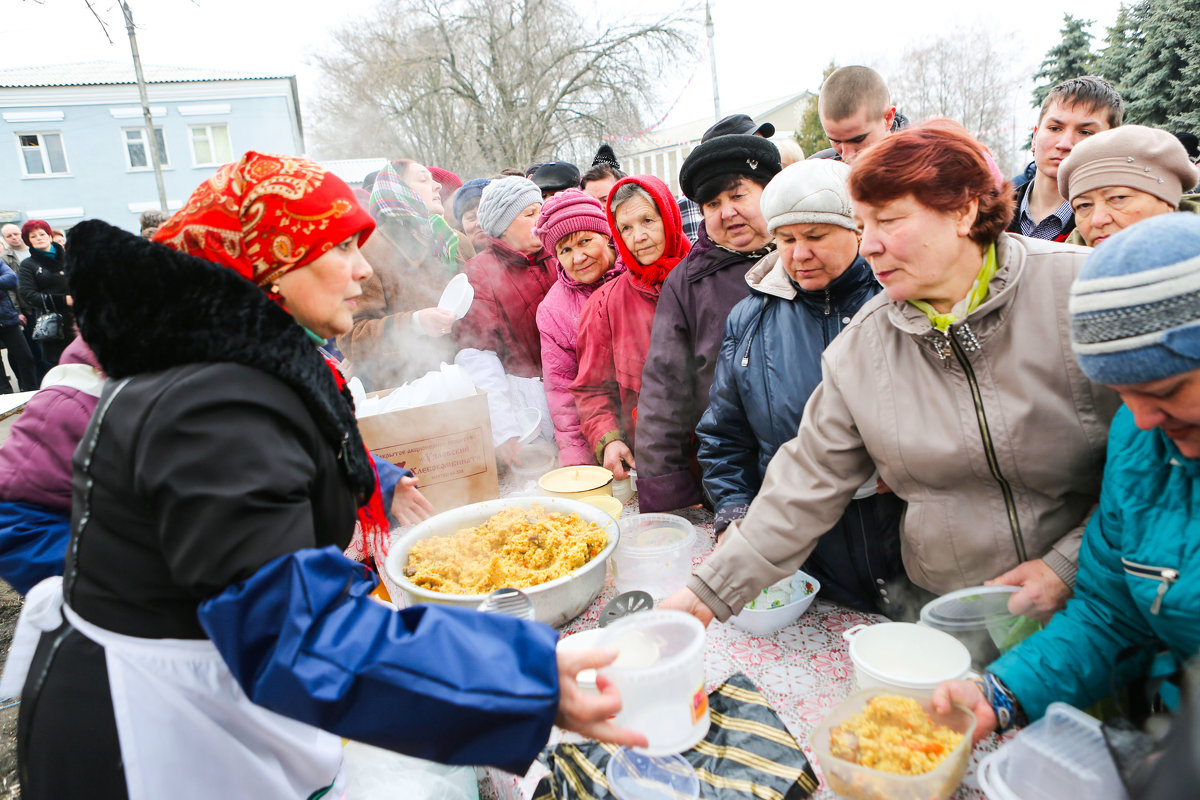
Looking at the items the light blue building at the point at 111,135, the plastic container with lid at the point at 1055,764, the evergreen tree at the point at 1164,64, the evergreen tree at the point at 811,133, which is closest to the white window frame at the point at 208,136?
the light blue building at the point at 111,135

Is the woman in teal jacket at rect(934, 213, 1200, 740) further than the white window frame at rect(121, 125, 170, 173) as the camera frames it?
No

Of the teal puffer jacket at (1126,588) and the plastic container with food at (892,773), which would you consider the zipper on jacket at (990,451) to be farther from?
the plastic container with food at (892,773)

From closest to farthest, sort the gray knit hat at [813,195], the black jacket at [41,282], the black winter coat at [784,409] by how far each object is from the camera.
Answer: the black winter coat at [784,409] → the gray knit hat at [813,195] → the black jacket at [41,282]

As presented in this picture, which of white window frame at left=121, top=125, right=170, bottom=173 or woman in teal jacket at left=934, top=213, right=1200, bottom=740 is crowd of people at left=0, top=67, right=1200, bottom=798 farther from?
white window frame at left=121, top=125, right=170, bottom=173

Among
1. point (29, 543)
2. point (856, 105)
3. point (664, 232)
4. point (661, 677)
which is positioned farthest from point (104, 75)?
point (661, 677)

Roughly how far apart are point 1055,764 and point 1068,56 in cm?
1902

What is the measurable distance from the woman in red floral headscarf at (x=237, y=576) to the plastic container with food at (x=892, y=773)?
14.7 inches

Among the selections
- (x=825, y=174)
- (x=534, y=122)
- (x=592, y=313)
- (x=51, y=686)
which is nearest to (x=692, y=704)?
(x=51, y=686)

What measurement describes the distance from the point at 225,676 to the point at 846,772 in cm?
112

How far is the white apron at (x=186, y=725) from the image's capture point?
1.10 meters

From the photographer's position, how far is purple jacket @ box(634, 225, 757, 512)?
2490 millimetres

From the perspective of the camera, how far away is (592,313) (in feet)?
10.2

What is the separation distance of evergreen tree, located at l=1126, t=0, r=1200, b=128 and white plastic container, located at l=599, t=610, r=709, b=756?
1507 cm

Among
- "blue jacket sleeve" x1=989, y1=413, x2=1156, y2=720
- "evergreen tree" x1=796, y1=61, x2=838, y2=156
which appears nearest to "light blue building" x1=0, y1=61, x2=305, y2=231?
"evergreen tree" x1=796, y1=61, x2=838, y2=156
